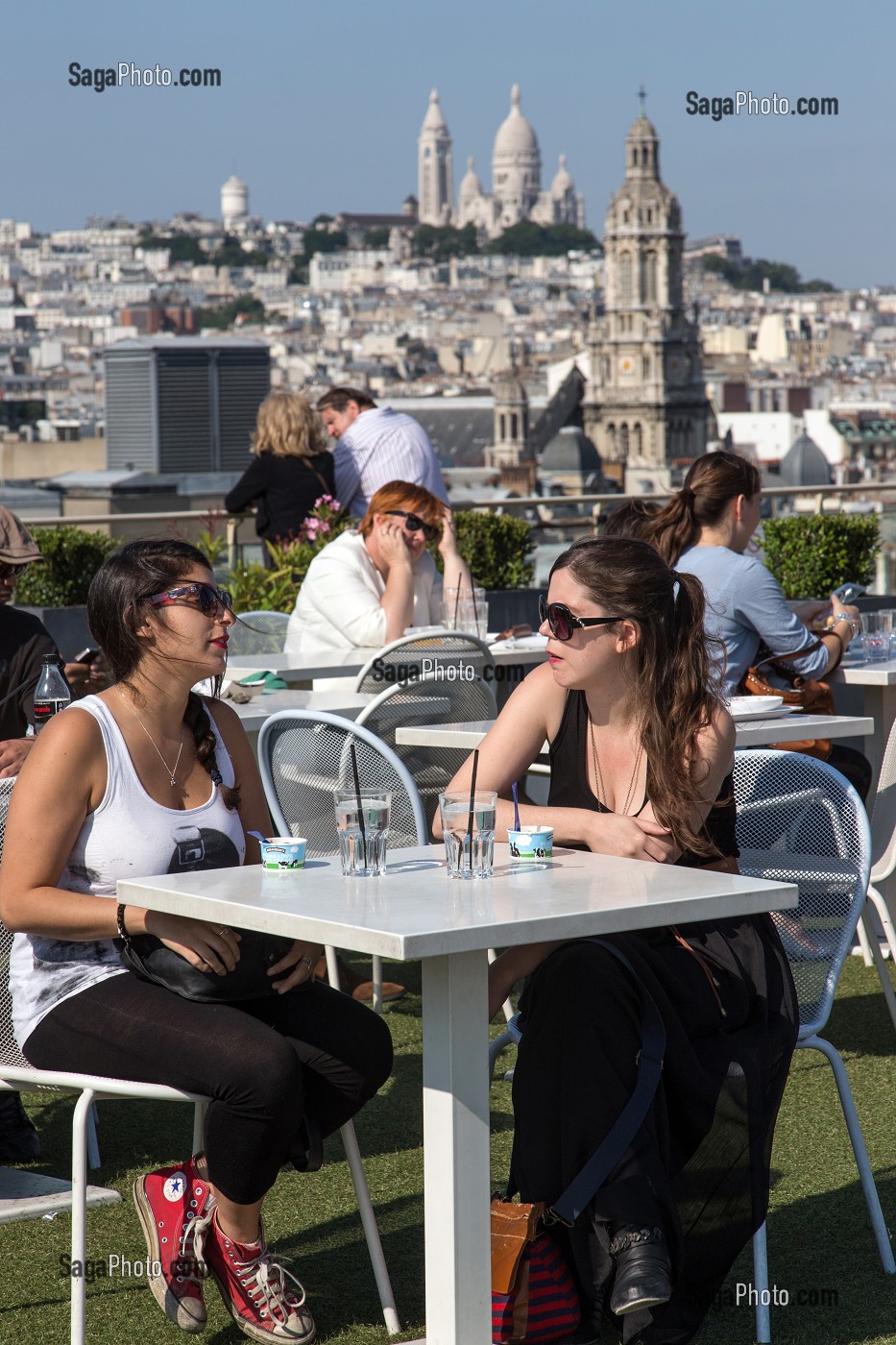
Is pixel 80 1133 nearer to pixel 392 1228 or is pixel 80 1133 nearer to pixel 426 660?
pixel 392 1228

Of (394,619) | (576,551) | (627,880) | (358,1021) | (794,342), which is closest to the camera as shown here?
(627,880)

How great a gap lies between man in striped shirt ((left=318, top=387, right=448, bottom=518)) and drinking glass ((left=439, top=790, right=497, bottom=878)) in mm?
4947

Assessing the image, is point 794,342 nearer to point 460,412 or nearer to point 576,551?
point 460,412

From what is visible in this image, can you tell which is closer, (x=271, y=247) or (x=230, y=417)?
(x=230, y=417)

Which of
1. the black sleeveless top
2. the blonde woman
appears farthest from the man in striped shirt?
the black sleeveless top

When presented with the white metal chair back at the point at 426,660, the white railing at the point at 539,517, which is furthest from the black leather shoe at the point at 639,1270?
the white railing at the point at 539,517

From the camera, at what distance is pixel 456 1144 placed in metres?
2.04

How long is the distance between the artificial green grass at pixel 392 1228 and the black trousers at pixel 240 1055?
0.34 metres

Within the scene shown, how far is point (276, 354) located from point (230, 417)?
116 metres

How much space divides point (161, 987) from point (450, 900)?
0.49m

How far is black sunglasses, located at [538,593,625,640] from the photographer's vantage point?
2.62 meters

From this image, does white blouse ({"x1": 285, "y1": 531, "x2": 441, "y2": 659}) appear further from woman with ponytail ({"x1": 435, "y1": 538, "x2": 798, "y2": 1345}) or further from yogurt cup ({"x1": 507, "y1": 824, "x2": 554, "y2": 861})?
yogurt cup ({"x1": 507, "y1": 824, "x2": 554, "y2": 861})

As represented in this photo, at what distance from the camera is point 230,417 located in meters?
25.7

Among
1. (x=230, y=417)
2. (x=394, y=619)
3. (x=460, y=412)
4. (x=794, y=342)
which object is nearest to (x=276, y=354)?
(x=460, y=412)
